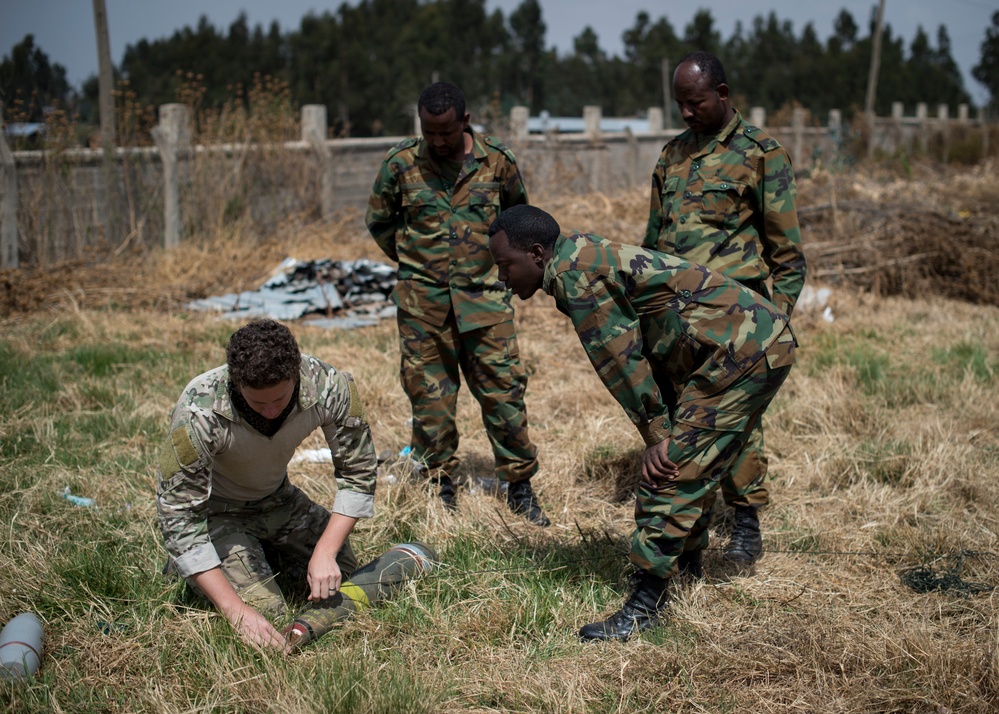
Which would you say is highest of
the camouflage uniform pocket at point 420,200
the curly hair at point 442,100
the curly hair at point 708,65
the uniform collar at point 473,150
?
the curly hair at point 708,65

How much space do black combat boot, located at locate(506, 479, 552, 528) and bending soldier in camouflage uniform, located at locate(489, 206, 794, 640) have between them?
1.19 meters

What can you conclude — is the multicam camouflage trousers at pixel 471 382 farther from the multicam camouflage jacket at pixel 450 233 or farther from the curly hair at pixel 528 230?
the curly hair at pixel 528 230

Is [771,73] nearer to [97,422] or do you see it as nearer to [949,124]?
[949,124]

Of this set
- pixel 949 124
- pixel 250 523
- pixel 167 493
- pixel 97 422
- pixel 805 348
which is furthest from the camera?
pixel 949 124

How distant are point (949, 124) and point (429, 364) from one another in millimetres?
31543

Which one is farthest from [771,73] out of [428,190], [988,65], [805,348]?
[428,190]

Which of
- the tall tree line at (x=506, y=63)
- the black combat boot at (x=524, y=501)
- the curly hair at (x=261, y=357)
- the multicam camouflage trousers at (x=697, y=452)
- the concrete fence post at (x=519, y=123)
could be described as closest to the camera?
the curly hair at (x=261, y=357)

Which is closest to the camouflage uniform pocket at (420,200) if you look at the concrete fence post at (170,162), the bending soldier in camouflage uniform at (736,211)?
the bending soldier in camouflage uniform at (736,211)

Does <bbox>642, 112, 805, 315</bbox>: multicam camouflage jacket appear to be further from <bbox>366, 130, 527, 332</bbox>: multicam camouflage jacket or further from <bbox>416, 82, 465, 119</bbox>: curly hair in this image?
<bbox>416, 82, 465, 119</bbox>: curly hair

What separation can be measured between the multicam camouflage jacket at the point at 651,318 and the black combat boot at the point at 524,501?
1.34m

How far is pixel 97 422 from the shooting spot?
5.36 m

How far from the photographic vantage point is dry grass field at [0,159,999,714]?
9.30ft

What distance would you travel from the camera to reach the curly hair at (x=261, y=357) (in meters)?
2.71

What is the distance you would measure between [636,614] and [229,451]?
1561 millimetres
